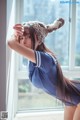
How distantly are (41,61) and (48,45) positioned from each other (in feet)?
2.89

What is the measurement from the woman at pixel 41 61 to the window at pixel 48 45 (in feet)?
2.20

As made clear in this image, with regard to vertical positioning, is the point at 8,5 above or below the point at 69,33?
above

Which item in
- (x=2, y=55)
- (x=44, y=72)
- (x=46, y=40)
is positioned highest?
(x=46, y=40)

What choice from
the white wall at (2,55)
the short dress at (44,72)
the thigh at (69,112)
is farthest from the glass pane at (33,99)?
the short dress at (44,72)

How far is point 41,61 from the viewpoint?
57.7 inches

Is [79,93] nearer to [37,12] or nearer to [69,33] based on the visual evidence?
[69,33]

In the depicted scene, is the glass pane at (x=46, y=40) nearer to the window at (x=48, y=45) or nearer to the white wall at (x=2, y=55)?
the window at (x=48, y=45)

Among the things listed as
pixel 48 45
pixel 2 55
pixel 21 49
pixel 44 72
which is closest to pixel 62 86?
pixel 44 72

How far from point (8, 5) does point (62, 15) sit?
68 centimetres

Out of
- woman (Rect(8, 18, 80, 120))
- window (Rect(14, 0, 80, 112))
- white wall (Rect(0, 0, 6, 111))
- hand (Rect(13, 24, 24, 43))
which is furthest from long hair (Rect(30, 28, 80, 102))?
window (Rect(14, 0, 80, 112))

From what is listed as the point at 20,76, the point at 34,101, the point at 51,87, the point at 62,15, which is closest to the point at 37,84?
the point at 51,87

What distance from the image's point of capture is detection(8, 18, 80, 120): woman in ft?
4.82

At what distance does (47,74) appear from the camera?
1.55 m

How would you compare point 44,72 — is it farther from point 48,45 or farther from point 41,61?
point 48,45
